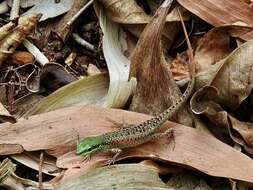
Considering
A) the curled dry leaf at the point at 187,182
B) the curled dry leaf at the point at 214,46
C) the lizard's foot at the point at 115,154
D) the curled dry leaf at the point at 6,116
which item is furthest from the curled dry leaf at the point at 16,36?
the curled dry leaf at the point at 187,182

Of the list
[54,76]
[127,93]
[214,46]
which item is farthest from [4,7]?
[214,46]

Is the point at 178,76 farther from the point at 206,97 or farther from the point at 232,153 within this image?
the point at 232,153

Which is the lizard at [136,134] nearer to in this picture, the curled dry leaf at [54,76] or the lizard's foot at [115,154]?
the lizard's foot at [115,154]

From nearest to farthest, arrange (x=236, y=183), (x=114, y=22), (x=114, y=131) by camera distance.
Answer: (x=236, y=183), (x=114, y=131), (x=114, y=22)

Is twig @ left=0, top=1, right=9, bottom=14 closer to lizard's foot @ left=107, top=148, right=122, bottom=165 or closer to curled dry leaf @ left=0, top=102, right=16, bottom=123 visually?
curled dry leaf @ left=0, top=102, right=16, bottom=123

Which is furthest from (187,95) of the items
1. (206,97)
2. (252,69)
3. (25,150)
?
(25,150)
